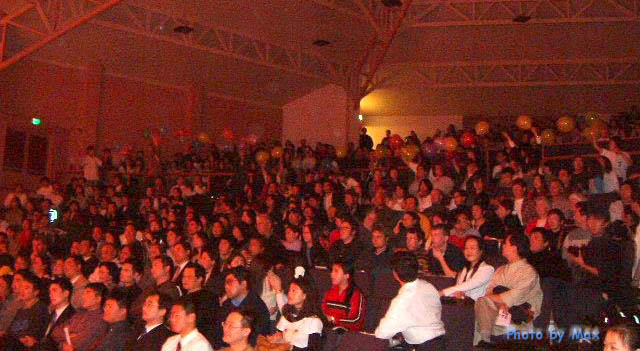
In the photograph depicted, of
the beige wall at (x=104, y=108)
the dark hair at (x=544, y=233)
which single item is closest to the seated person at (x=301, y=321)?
the dark hair at (x=544, y=233)

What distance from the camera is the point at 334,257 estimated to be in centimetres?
684

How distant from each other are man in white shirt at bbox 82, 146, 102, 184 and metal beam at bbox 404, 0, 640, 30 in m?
6.17

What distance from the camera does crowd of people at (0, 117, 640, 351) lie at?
5.02m

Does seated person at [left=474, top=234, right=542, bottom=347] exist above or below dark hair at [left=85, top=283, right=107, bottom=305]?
above

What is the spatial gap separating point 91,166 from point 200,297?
863 cm

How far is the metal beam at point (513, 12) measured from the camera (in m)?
13.7

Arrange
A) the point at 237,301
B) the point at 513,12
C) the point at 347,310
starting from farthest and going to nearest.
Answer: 1. the point at 513,12
2. the point at 237,301
3. the point at 347,310

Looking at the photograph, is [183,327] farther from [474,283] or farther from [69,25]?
[69,25]

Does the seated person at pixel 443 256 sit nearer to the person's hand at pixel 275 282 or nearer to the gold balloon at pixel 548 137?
the person's hand at pixel 275 282

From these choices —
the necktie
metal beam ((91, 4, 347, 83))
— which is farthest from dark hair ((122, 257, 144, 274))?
metal beam ((91, 4, 347, 83))

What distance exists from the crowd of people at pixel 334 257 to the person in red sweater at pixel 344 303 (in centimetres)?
1

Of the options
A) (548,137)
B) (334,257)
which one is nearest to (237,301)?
(334,257)

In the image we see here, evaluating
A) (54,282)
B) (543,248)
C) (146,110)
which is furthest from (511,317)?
(146,110)

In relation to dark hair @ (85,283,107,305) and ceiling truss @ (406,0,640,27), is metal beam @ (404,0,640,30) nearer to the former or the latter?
ceiling truss @ (406,0,640,27)
